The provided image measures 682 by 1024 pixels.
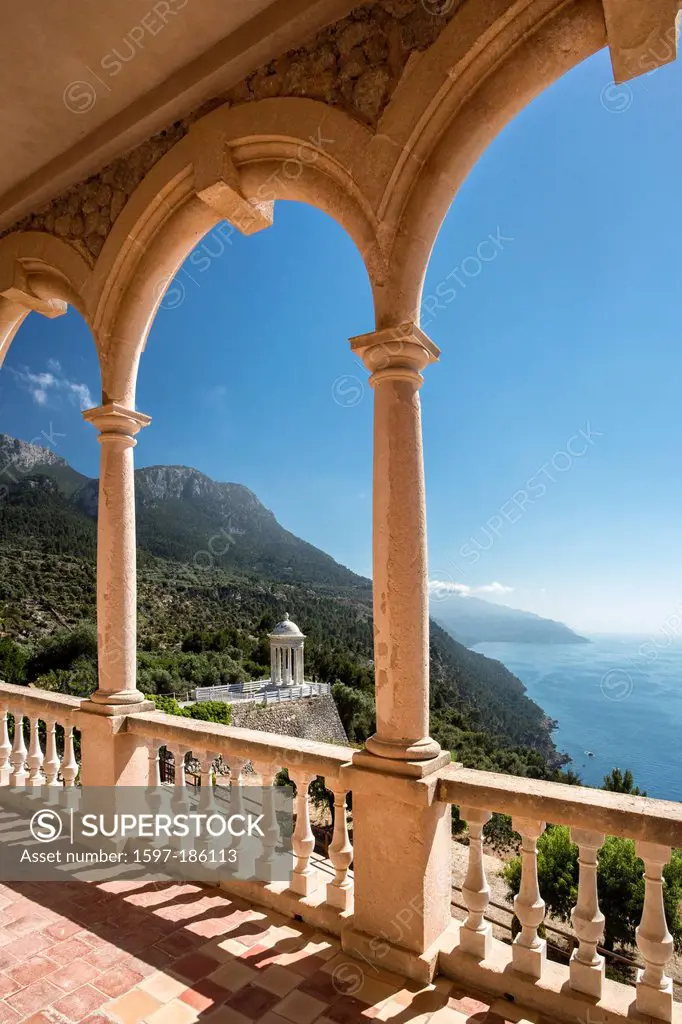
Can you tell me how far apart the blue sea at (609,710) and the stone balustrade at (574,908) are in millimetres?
31674

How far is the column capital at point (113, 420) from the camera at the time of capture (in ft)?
15.2

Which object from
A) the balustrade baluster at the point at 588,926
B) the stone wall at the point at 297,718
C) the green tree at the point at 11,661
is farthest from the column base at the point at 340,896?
the stone wall at the point at 297,718

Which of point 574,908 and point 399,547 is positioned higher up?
point 399,547

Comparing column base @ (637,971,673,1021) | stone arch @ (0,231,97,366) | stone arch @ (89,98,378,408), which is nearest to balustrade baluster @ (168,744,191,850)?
stone arch @ (89,98,378,408)

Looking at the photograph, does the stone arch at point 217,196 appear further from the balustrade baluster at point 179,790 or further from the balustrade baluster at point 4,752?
the balustrade baluster at point 4,752

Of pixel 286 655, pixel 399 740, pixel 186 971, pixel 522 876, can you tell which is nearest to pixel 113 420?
pixel 399 740

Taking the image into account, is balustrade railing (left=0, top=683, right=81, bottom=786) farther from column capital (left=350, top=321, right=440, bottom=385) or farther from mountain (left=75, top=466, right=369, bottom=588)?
mountain (left=75, top=466, right=369, bottom=588)

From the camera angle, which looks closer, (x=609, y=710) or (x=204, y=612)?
(x=204, y=612)

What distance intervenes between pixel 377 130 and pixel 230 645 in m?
45.2

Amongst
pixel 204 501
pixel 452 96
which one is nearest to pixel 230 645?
pixel 204 501

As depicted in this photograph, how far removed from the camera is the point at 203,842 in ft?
12.5

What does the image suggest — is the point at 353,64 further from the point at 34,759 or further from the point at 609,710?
the point at 609,710

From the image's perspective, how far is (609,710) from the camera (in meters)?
67.5

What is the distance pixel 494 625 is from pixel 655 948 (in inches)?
3302
